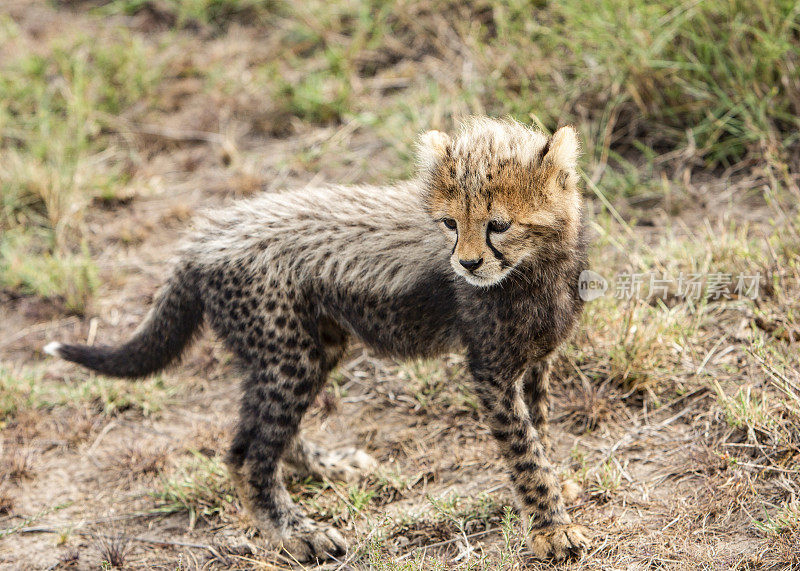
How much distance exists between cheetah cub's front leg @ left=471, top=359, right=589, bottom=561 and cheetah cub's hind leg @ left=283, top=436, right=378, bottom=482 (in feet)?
2.82

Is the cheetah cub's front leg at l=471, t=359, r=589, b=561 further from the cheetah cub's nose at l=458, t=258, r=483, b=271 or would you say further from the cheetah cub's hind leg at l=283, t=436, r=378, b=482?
the cheetah cub's hind leg at l=283, t=436, r=378, b=482

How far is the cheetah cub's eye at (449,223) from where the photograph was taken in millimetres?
3232

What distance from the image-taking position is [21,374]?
4.94m

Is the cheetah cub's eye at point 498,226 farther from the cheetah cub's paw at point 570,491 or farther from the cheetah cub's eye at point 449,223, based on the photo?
the cheetah cub's paw at point 570,491

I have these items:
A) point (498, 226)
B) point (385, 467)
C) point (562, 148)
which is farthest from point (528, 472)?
point (562, 148)

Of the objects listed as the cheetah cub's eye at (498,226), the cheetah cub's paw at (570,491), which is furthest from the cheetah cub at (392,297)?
the cheetah cub's paw at (570,491)

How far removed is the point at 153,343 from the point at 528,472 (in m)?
1.81

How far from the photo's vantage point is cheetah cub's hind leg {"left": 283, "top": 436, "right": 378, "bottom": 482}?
407 centimetres

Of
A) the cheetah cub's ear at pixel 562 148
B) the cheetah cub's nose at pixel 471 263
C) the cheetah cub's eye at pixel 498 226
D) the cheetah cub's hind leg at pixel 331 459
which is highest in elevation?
the cheetah cub's ear at pixel 562 148

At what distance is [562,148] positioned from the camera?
10.5 feet

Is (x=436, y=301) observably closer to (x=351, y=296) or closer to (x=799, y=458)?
(x=351, y=296)

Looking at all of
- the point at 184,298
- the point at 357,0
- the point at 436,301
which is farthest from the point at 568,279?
the point at 357,0

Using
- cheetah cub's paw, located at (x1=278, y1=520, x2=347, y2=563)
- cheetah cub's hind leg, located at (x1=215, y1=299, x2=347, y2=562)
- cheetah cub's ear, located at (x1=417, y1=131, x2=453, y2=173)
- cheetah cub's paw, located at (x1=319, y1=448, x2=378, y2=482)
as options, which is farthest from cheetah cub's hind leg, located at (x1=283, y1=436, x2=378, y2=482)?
cheetah cub's ear, located at (x1=417, y1=131, x2=453, y2=173)

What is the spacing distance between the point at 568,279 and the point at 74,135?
15.6 ft
